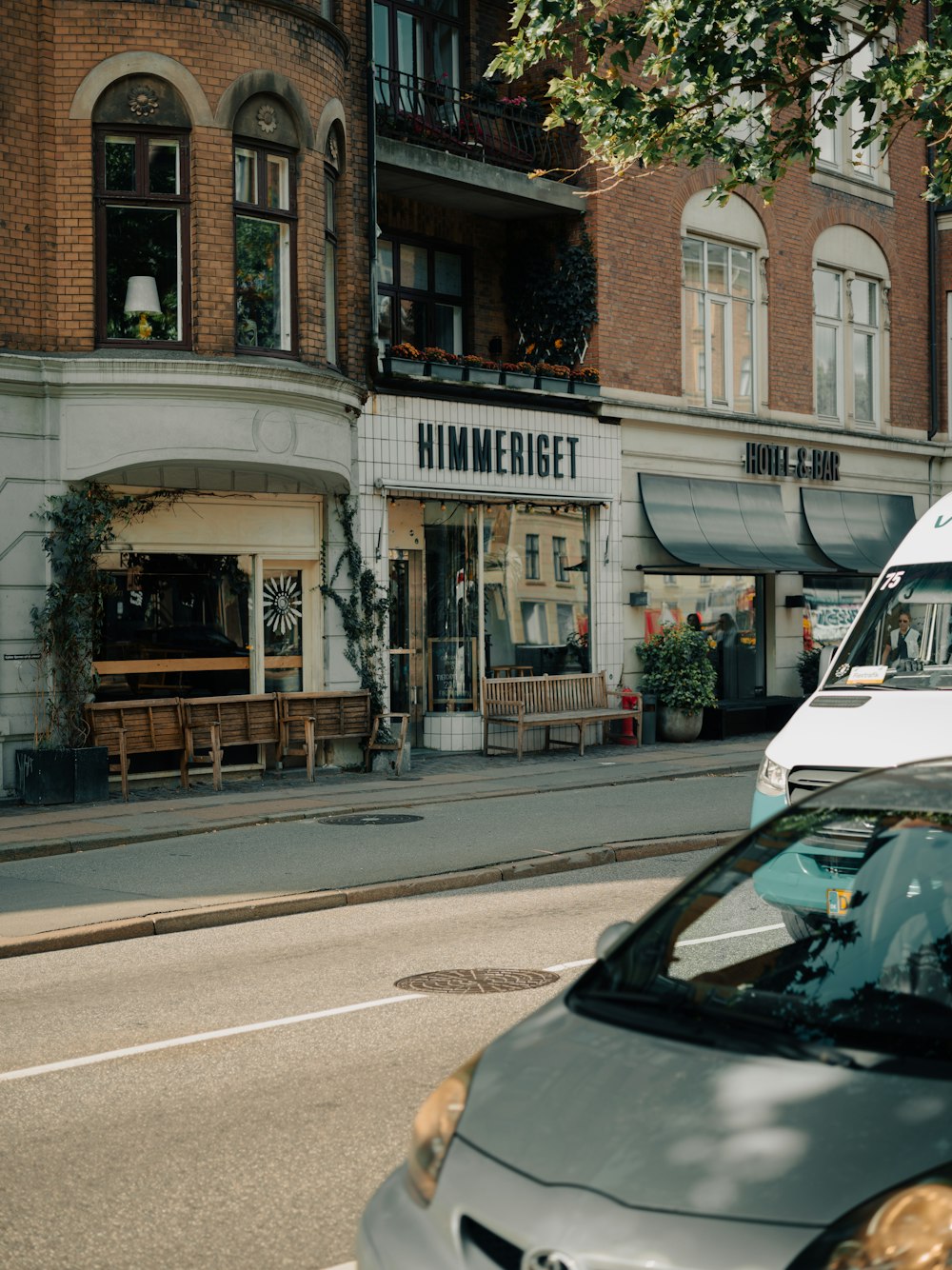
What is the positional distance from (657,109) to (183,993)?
9.56 meters

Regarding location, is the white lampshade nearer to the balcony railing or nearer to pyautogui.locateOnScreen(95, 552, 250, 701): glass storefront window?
pyautogui.locateOnScreen(95, 552, 250, 701): glass storefront window

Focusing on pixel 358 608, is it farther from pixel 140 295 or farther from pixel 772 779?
pixel 772 779

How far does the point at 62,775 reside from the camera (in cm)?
1579

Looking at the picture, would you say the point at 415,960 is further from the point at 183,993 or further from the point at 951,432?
the point at 951,432

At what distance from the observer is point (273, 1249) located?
4.41m

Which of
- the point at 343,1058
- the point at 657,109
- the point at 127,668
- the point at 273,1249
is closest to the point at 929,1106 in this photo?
the point at 273,1249

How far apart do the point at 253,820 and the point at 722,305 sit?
47.0 ft

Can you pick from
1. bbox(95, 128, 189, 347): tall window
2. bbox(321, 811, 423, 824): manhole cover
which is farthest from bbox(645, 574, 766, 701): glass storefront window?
bbox(95, 128, 189, 347): tall window

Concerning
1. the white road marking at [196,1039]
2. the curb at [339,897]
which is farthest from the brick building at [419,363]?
the white road marking at [196,1039]

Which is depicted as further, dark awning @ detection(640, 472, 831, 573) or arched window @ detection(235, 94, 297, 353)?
dark awning @ detection(640, 472, 831, 573)

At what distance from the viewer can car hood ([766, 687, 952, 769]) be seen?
7824mm

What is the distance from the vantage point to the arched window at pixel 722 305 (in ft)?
80.9

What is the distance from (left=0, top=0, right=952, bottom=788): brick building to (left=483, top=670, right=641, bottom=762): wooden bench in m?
0.54

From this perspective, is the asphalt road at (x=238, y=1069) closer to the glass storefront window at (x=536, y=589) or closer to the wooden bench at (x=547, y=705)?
the wooden bench at (x=547, y=705)
